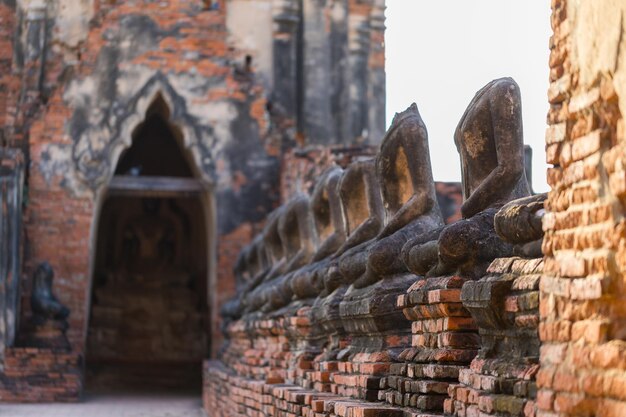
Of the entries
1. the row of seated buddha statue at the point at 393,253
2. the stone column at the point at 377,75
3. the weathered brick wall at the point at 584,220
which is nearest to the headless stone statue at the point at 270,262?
the row of seated buddha statue at the point at 393,253

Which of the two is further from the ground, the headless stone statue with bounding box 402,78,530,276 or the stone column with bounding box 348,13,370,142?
the stone column with bounding box 348,13,370,142

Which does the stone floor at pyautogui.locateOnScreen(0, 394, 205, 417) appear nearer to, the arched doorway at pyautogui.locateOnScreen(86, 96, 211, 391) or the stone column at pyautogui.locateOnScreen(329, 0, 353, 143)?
the arched doorway at pyautogui.locateOnScreen(86, 96, 211, 391)

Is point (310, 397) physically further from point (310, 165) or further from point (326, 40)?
point (326, 40)

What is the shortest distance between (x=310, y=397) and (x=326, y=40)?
1084cm

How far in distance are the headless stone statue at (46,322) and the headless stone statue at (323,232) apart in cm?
602

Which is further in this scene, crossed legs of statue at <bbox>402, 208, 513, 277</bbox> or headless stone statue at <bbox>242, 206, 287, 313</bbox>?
headless stone statue at <bbox>242, 206, 287, 313</bbox>

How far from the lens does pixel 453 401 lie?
5316 millimetres

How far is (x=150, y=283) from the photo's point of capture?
21.4m

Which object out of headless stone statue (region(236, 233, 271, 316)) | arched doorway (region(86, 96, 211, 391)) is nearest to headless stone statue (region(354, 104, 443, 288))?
headless stone statue (region(236, 233, 271, 316))

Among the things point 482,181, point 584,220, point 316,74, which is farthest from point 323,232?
point 316,74

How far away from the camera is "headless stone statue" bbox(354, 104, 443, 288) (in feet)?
23.6

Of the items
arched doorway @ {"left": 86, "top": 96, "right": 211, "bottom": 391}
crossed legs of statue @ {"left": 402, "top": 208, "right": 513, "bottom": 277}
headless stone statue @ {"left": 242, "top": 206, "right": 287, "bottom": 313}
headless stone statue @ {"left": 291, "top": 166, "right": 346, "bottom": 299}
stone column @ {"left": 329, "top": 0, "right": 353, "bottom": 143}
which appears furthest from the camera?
arched doorway @ {"left": 86, "top": 96, "right": 211, "bottom": 391}

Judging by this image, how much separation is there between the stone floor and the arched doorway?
2579mm

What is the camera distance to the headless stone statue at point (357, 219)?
7.99 metres
